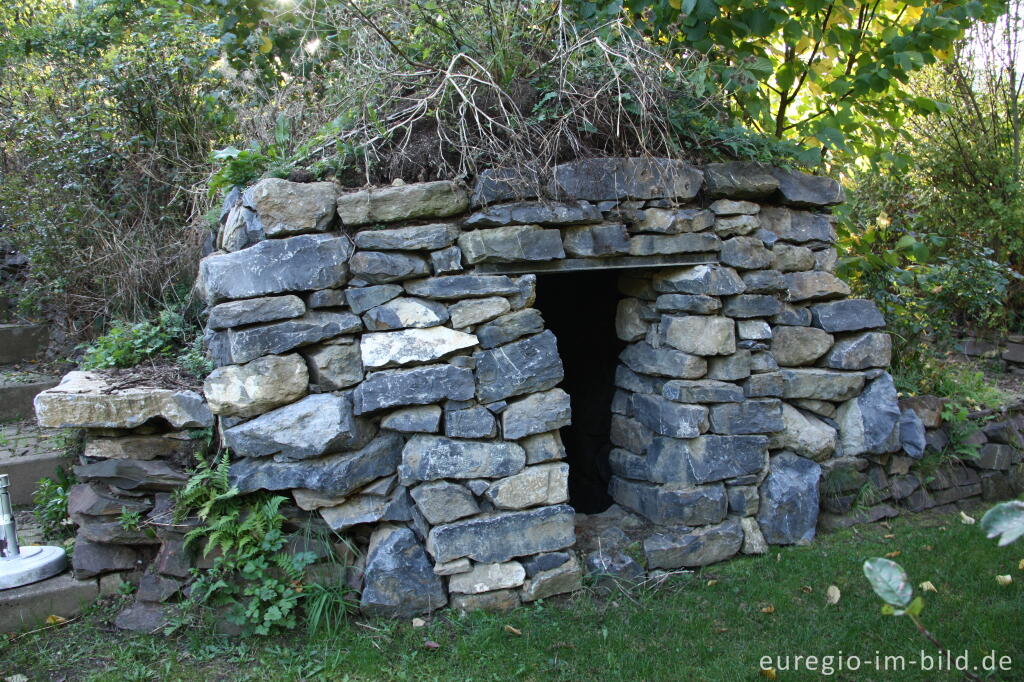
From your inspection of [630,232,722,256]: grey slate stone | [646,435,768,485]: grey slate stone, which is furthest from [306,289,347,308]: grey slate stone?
[646,435,768,485]: grey slate stone

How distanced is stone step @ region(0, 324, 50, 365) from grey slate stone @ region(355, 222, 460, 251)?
366 cm

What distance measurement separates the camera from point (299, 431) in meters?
3.06

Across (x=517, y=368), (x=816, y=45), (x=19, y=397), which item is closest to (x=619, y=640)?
(x=517, y=368)

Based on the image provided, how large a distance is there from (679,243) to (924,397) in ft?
6.24

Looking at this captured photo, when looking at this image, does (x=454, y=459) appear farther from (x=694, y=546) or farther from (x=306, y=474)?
(x=694, y=546)

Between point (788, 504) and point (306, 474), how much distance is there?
241 cm

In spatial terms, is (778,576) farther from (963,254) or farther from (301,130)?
(963,254)

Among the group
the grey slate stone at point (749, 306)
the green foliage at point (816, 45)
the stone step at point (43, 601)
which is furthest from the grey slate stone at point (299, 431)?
the green foliage at point (816, 45)

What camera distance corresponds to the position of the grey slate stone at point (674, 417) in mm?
3562

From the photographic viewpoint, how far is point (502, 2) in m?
3.54

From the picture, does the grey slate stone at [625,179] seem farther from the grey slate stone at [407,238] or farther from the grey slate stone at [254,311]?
the grey slate stone at [254,311]

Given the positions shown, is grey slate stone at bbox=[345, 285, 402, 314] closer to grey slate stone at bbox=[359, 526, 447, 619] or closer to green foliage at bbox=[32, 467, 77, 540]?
grey slate stone at bbox=[359, 526, 447, 619]

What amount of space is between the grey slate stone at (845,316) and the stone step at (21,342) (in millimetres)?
5341

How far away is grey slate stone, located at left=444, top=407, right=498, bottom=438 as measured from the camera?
10.4 ft
